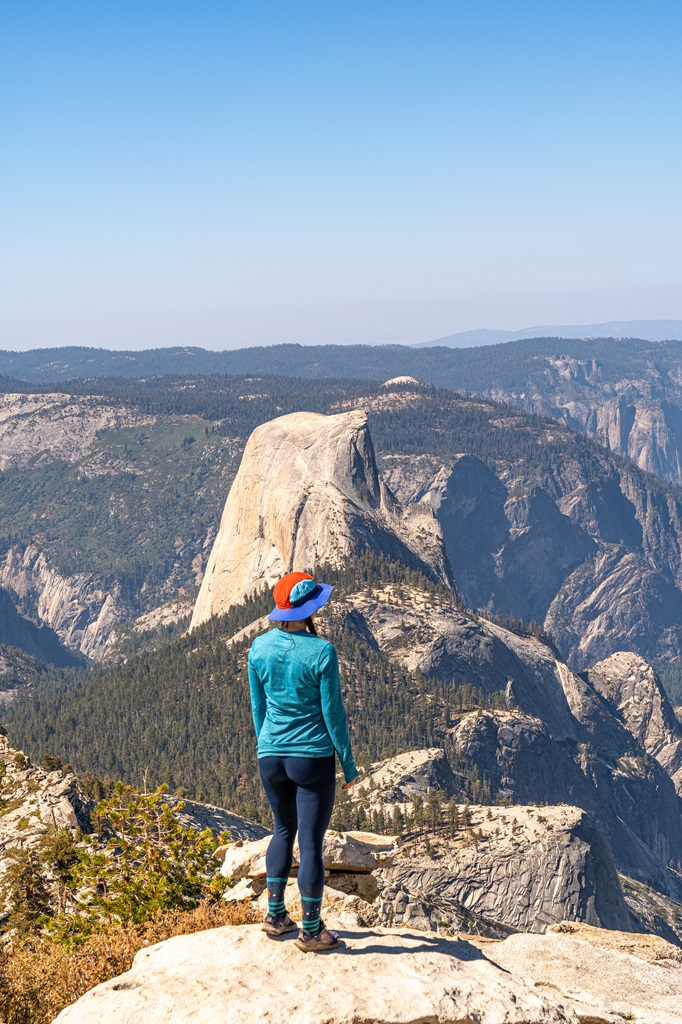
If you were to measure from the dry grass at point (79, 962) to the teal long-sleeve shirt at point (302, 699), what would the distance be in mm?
3994

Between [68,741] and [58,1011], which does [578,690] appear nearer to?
[68,741]

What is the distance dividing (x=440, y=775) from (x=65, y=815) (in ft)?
207

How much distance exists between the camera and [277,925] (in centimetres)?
1761

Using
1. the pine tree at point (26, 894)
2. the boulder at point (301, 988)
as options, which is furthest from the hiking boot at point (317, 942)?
the pine tree at point (26, 894)

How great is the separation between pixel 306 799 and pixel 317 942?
88.7 inches

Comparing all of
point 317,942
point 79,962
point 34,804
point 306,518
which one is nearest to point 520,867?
Answer: point 34,804

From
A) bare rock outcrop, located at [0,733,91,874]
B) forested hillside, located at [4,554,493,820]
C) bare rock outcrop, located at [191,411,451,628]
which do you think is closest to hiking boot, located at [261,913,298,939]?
bare rock outcrop, located at [0,733,91,874]

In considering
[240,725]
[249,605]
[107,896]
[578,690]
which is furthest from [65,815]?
[578,690]

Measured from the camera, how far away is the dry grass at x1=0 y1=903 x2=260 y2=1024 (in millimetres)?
17656

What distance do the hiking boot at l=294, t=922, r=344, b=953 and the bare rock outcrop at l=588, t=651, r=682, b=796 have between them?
589 feet

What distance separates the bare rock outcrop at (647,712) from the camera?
188m

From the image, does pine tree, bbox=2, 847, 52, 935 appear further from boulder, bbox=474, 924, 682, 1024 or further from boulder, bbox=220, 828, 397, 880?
boulder, bbox=474, 924, 682, 1024

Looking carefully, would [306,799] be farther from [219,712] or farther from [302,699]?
[219,712]

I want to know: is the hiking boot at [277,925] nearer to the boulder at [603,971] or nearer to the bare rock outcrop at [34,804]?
the boulder at [603,971]
